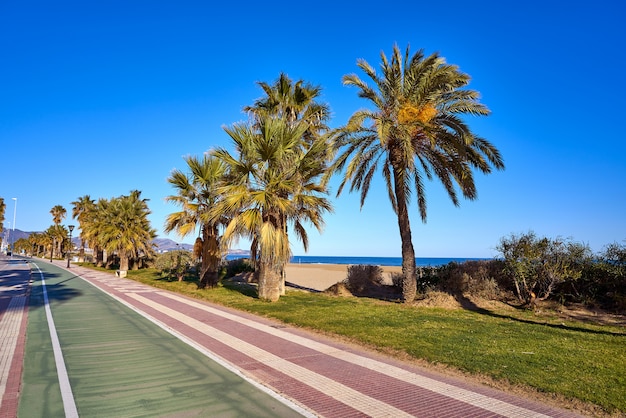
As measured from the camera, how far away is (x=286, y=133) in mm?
15211

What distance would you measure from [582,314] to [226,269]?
2384 cm

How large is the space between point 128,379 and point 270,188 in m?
9.91

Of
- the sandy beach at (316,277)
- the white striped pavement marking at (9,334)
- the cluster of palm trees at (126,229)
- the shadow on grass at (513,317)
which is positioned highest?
the cluster of palm trees at (126,229)

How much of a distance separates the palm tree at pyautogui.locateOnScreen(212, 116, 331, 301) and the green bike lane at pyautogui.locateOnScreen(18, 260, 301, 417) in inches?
227

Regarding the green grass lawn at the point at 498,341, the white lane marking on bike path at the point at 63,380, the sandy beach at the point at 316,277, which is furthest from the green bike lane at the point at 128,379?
the sandy beach at the point at 316,277

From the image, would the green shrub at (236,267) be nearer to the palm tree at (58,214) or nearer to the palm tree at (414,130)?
the palm tree at (414,130)

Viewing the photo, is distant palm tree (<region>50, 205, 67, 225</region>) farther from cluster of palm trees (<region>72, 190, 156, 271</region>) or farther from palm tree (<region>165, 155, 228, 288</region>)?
palm tree (<region>165, 155, 228, 288</region>)

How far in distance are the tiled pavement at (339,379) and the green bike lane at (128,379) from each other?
1.46ft

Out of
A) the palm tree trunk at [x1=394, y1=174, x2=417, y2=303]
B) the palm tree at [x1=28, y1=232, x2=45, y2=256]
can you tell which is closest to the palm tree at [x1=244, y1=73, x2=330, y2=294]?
the palm tree trunk at [x1=394, y1=174, x2=417, y2=303]

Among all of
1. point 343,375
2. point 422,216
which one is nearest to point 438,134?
point 422,216

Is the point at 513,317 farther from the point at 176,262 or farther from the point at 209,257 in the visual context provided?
the point at 176,262

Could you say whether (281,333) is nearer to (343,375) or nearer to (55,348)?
(343,375)

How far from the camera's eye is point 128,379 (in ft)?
18.8

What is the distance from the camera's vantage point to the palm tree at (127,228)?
3356 centimetres
